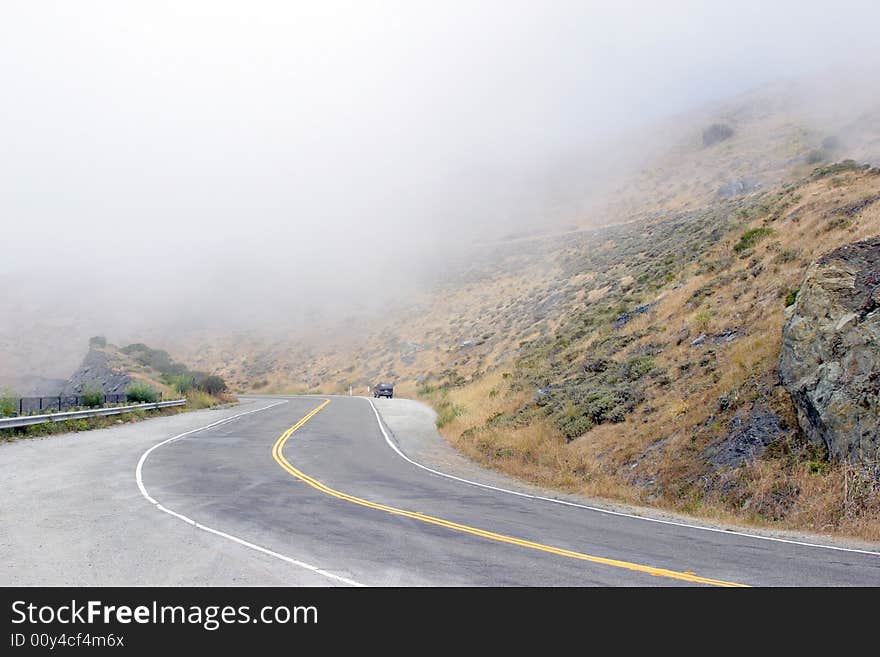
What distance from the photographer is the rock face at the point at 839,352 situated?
1170cm

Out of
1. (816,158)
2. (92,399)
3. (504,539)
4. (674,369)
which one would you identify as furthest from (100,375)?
(816,158)

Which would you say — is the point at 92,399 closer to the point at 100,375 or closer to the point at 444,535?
the point at 100,375

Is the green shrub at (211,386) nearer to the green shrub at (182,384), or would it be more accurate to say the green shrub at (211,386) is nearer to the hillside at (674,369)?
the green shrub at (182,384)

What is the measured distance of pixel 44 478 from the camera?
554 inches

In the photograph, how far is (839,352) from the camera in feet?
41.8

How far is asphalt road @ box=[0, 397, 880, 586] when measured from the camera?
7.45 metres

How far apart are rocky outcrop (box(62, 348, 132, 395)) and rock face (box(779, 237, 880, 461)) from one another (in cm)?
4494

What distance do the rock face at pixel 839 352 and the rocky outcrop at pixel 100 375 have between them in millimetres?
44940

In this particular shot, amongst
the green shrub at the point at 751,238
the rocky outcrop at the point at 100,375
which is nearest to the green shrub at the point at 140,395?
the rocky outcrop at the point at 100,375

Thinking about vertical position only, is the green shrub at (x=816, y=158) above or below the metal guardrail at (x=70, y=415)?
above

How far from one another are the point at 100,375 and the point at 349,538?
50.3m

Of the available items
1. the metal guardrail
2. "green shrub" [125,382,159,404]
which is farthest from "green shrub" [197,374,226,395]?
the metal guardrail
